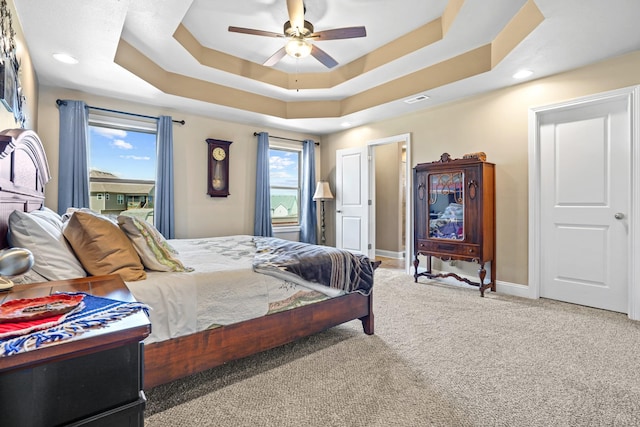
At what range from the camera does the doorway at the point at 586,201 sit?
9.69 feet

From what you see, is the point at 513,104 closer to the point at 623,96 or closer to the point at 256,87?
the point at 623,96

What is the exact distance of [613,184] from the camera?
3045mm

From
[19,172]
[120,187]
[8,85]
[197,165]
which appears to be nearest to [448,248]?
[197,165]

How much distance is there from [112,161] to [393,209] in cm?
481

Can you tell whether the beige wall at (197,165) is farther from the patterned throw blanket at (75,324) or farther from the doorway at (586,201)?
the doorway at (586,201)

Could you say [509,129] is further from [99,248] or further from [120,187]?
[120,187]

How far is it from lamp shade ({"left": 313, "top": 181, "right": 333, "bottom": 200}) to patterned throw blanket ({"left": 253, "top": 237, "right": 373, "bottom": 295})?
3.01 m

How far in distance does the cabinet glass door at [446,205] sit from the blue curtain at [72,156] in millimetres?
4189

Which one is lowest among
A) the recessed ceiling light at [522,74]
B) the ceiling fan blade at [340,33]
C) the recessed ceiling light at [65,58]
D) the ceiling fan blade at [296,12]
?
the recessed ceiling light at [65,58]

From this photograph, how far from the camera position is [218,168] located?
190 inches

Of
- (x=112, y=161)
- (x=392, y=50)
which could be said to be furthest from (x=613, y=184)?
(x=112, y=161)

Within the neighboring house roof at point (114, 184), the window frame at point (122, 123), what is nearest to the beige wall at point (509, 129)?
the window frame at point (122, 123)

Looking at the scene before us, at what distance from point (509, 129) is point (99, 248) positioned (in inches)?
162

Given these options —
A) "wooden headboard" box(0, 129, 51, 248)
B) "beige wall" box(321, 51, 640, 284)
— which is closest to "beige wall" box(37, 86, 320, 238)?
"wooden headboard" box(0, 129, 51, 248)
